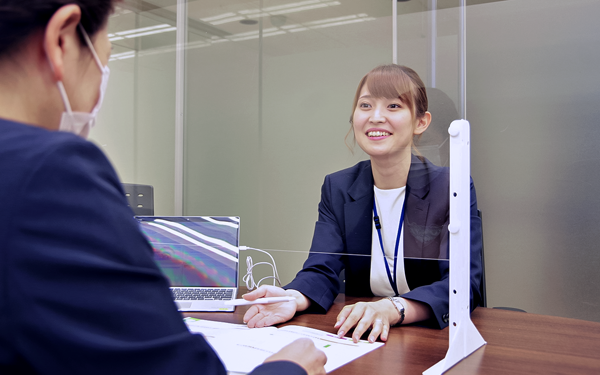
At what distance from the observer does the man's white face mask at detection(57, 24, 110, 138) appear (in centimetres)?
58

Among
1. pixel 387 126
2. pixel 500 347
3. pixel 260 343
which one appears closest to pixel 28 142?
pixel 260 343

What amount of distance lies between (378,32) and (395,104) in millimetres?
554

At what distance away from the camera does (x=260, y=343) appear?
101cm

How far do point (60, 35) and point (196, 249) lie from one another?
3.53ft

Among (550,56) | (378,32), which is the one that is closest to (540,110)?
(550,56)

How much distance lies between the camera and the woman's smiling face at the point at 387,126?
1379 millimetres

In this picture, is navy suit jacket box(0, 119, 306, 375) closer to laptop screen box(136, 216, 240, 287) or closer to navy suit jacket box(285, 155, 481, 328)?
navy suit jacket box(285, 155, 481, 328)

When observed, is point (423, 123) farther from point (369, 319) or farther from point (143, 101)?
point (143, 101)

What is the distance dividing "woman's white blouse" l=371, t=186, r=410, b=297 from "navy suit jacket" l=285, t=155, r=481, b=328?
0.02 m

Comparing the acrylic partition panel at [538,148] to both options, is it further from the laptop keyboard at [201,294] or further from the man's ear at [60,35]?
the man's ear at [60,35]

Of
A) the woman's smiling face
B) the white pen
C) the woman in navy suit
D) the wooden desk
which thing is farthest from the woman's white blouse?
the white pen

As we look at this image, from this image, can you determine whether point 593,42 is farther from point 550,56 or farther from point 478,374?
point 478,374

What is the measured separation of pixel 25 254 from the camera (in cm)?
40

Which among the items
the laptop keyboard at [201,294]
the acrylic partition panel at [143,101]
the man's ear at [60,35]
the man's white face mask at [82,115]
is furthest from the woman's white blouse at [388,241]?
the acrylic partition panel at [143,101]
